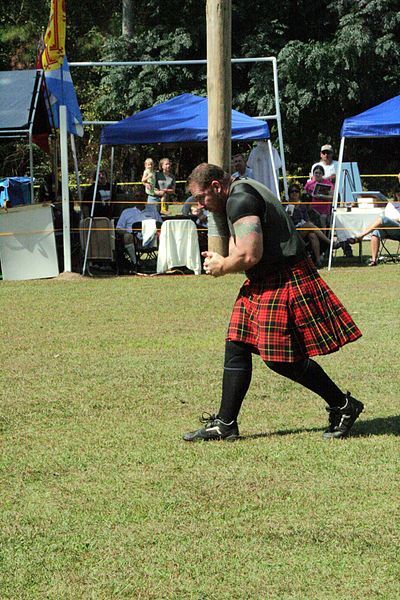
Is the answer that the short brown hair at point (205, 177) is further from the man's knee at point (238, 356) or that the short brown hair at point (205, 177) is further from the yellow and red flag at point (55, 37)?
the yellow and red flag at point (55, 37)

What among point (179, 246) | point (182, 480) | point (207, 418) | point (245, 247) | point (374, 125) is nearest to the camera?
point (182, 480)

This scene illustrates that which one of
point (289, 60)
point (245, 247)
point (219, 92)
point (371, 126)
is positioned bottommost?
point (245, 247)

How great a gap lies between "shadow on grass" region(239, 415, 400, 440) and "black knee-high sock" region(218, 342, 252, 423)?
0.18 meters

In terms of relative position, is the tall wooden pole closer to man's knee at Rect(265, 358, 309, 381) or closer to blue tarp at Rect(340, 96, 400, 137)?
blue tarp at Rect(340, 96, 400, 137)

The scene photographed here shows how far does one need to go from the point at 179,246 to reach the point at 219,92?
203 centimetres

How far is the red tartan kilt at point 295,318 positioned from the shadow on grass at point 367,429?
19.4 inches

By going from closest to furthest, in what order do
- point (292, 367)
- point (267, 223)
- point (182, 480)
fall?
point (182, 480) < point (267, 223) < point (292, 367)

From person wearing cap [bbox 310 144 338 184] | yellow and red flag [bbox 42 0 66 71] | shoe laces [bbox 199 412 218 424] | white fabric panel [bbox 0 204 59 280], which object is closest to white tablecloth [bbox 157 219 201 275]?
white fabric panel [bbox 0 204 59 280]

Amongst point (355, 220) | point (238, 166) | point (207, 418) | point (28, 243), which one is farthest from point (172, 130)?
point (207, 418)

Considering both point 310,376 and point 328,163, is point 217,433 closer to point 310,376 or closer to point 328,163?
point 310,376

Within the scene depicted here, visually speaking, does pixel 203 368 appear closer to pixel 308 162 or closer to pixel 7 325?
pixel 7 325

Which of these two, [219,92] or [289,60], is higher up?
[289,60]

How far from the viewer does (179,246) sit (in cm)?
1312

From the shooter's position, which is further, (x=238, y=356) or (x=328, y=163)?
(x=328, y=163)
